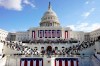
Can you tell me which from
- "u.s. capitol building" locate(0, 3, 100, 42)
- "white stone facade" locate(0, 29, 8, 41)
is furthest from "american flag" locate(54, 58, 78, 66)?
"white stone facade" locate(0, 29, 8, 41)

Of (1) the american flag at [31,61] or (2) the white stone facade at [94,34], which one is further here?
(2) the white stone facade at [94,34]

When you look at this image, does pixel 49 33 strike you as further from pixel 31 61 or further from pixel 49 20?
pixel 31 61

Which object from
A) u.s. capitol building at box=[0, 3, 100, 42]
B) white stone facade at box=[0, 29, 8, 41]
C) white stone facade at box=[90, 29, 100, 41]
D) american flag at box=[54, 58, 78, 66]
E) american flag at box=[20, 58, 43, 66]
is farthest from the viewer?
white stone facade at box=[0, 29, 8, 41]

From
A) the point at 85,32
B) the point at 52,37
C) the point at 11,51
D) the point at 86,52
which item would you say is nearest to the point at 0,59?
the point at 11,51

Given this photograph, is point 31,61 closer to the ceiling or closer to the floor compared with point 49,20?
closer to the floor

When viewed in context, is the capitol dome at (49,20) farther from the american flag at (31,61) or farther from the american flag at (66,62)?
the american flag at (31,61)

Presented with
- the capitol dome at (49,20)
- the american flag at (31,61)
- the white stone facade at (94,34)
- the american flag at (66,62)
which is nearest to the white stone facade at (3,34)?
the capitol dome at (49,20)

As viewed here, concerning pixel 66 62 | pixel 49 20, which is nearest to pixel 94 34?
pixel 49 20

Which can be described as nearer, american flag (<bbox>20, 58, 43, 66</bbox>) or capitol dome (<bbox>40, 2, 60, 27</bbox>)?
american flag (<bbox>20, 58, 43, 66</bbox>)

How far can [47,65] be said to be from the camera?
50.7 metres

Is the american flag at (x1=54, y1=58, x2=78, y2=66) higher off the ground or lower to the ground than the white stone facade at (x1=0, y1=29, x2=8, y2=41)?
lower

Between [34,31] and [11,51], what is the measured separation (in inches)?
1286

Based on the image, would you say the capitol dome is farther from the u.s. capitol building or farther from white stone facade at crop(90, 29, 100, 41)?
white stone facade at crop(90, 29, 100, 41)

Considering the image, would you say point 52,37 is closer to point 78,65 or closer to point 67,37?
point 67,37
